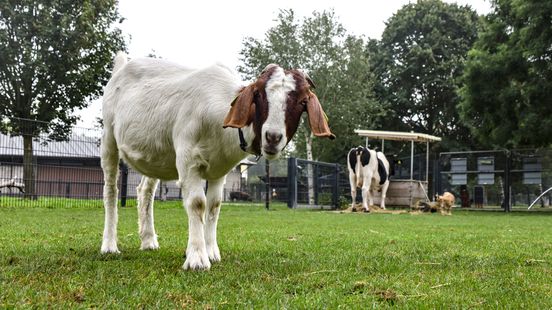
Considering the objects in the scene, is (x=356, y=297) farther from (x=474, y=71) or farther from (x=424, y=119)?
(x=424, y=119)

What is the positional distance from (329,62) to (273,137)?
3700 centimetres

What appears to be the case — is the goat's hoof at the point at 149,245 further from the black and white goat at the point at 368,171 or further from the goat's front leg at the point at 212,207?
the black and white goat at the point at 368,171

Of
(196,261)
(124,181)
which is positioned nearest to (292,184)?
(124,181)

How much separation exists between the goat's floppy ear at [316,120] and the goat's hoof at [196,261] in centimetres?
118

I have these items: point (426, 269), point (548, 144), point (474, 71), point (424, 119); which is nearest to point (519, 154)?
point (548, 144)

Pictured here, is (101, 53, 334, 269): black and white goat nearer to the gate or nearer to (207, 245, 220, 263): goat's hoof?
(207, 245, 220, 263): goat's hoof

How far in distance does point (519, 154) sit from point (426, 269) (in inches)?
791

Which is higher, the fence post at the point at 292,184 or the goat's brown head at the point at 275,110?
the goat's brown head at the point at 275,110

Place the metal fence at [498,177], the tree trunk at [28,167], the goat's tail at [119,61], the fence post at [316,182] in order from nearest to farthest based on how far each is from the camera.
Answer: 1. the goat's tail at [119,61]
2. the tree trunk at [28,167]
3. the metal fence at [498,177]
4. the fence post at [316,182]

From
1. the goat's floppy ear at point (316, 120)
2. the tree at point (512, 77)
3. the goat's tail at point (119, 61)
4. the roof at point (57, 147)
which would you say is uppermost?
the tree at point (512, 77)

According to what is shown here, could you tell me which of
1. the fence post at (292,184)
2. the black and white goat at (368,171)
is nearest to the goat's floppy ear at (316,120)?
the black and white goat at (368,171)

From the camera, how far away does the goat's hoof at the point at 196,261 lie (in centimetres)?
395

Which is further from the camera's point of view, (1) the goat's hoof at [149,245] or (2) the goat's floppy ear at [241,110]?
(1) the goat's hoof at [149,245]

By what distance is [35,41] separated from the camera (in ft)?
79.7
